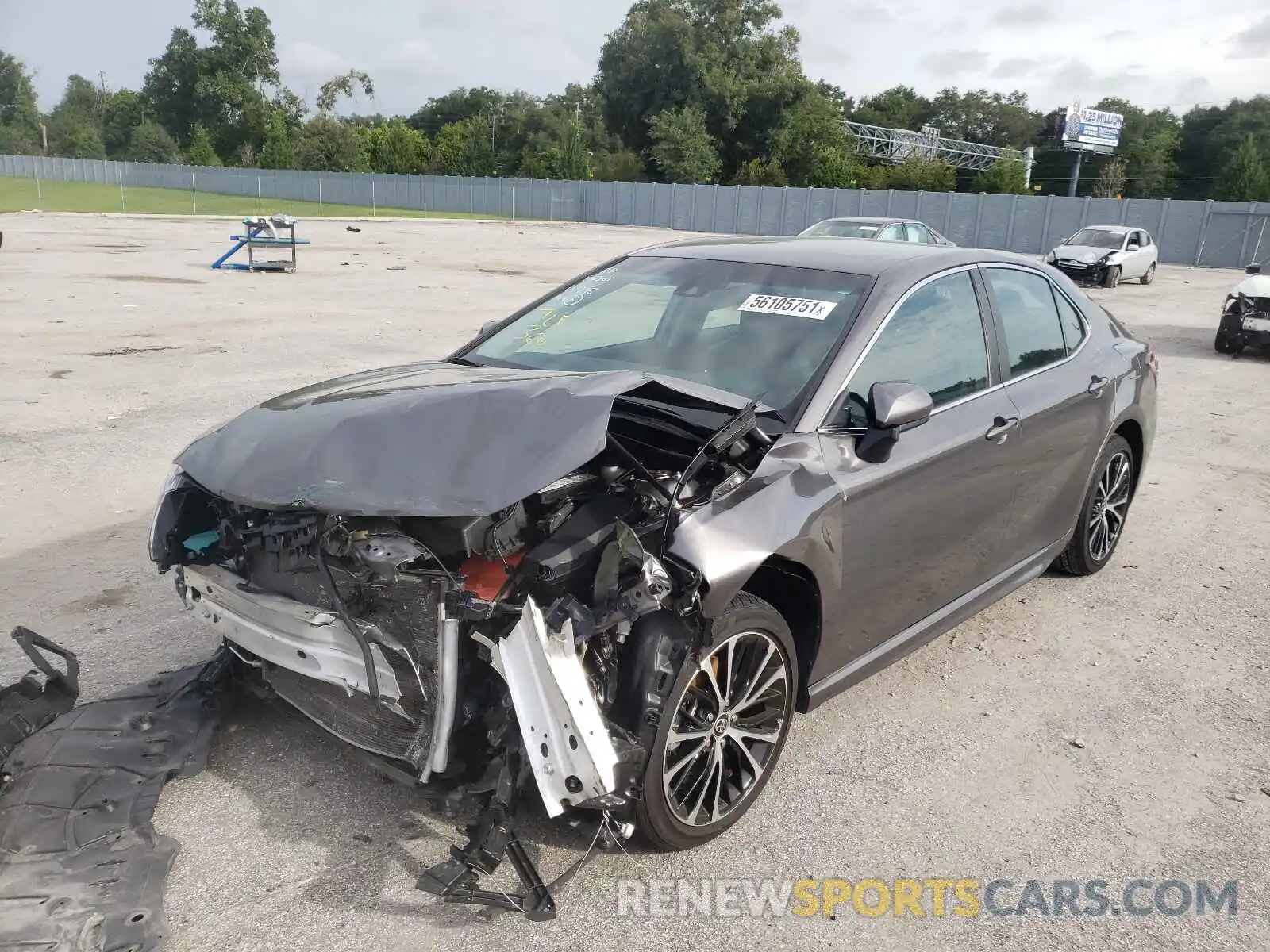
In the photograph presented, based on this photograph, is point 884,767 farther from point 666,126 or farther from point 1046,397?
point 666,126

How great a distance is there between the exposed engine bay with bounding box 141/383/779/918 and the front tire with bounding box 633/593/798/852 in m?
0.08

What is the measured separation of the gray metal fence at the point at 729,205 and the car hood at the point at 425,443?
35583mm

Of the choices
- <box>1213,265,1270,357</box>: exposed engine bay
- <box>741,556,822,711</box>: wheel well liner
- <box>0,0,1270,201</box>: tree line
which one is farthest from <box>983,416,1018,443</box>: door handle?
<box>0,0,1270,201</box>: tree line

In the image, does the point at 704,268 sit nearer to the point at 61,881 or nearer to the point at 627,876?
the point at 627,876

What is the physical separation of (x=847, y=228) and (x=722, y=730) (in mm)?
15970

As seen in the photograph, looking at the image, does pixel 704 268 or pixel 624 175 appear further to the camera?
pixel 624 175

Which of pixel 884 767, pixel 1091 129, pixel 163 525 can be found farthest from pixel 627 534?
pixel 1091 129

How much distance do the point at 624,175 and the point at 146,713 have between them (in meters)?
72.2

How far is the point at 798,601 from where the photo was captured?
3.27 metres

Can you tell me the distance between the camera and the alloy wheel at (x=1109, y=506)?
5.14 m

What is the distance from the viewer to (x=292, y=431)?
317cm

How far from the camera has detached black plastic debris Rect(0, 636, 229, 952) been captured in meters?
2.47

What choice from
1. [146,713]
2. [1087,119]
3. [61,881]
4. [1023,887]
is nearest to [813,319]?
[1023,887]

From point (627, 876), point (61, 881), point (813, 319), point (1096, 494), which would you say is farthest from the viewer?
point (1096, 494)
